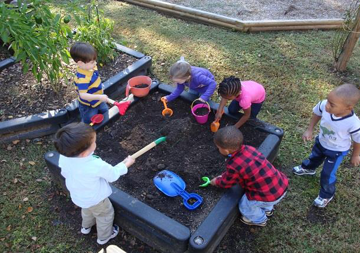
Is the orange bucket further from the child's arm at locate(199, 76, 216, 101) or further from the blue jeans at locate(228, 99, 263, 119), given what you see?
the blue jeans at locate(228, 99, 263, 119)

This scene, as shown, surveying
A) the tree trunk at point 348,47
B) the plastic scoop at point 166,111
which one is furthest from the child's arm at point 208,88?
the tree trunk at point 348,47

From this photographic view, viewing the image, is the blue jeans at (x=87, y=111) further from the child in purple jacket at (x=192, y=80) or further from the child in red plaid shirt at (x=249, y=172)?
the child in red plaid shirt at (x=249, y=172)

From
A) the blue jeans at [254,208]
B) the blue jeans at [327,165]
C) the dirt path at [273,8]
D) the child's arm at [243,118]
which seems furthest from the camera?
the dirt path at [273,8]

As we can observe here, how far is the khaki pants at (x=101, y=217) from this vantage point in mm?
2471

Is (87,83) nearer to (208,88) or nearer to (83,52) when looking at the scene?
(83,52)

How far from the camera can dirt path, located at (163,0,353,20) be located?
20.4ft

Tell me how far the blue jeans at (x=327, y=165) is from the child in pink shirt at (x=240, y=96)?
717 mm

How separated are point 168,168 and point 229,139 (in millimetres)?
916

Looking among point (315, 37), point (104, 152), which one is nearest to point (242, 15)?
point (315, 37)

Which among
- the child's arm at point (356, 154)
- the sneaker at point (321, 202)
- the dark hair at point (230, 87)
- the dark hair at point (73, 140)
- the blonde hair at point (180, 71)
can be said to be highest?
the dark hair at point (73, 140)

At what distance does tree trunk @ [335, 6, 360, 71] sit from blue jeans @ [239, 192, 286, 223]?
2854 mm

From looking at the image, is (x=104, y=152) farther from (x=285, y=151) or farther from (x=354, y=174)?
(x=354, y=174)

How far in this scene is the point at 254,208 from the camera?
8.77 feet

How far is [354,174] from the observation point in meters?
3.30
